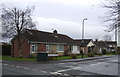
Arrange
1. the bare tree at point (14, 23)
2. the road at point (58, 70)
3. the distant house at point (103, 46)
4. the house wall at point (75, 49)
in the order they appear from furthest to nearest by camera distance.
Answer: the distant house at point (103, 46)
the house wall at point (75, 49)
the bare tree at point (14, 23)
the road at point (58, 70)

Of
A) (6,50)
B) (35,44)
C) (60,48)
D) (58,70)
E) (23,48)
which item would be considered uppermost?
(35,44)

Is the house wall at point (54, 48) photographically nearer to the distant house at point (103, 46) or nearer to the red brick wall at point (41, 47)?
the red brick wall at point (41, 47)

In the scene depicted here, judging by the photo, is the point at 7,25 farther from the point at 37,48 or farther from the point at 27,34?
the point at 37,48

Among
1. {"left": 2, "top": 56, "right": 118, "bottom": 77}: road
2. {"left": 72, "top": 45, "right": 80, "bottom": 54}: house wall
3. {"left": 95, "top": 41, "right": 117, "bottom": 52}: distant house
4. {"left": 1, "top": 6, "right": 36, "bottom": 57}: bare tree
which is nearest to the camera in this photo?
{"left": 2, "top": 56, "right": 118, "bottom": 77}: road

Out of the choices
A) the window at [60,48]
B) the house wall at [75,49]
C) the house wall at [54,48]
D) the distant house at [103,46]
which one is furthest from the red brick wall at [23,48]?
the distant house at [103,46]

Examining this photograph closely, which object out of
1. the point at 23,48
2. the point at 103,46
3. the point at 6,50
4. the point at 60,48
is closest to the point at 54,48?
the point at 60,48

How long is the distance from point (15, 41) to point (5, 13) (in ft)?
19.4

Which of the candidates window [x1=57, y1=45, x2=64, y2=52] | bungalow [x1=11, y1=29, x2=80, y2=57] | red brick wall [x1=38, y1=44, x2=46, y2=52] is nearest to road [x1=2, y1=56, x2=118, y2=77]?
bungalow [x1=11, y1=29, x2=80, y2=57]

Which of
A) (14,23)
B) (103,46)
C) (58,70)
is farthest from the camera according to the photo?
(103,46)

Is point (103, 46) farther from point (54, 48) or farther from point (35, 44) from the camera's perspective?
point (35, 44)

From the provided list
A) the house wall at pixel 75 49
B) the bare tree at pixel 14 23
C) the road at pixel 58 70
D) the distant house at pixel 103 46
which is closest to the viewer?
the road at pixel 58 70

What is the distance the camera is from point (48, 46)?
3912 cm

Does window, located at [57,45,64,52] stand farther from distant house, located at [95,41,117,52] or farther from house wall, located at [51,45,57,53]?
distant house, located at [95,41,117,52]

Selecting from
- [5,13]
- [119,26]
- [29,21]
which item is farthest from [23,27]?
[119,26]
